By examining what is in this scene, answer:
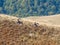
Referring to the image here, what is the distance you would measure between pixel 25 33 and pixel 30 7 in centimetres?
8649

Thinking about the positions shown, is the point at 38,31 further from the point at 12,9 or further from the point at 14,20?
the point at 12,9

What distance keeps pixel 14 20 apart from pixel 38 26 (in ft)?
4.15

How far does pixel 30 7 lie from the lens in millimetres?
97812

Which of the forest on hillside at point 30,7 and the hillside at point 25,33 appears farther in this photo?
the forest on hillside at point 30,7

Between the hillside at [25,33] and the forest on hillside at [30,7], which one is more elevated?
the hillside at [25,33]

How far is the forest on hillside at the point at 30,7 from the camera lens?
9594cm

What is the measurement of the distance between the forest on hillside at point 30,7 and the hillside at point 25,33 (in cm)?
8226

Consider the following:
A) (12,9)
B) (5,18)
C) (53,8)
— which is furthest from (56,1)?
(5,18)

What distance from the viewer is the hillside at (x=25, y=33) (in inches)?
437

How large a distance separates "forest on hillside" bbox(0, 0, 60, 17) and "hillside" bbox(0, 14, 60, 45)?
270ft

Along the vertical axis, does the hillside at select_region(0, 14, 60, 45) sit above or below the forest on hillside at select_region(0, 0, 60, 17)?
above

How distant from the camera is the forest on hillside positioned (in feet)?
315

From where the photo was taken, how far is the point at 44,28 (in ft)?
39.4

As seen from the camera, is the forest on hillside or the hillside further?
the forest on hillside
